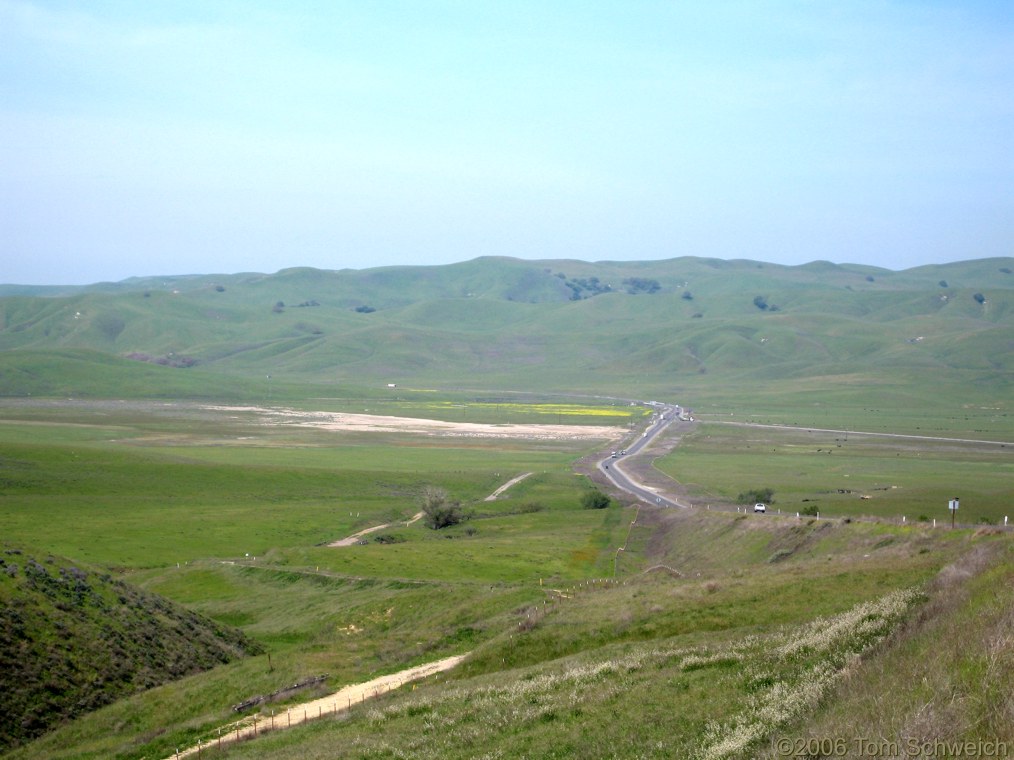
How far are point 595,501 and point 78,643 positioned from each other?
55.2 meters

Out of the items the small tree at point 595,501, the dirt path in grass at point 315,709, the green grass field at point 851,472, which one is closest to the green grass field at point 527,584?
the dirt path in grass at point 315,709

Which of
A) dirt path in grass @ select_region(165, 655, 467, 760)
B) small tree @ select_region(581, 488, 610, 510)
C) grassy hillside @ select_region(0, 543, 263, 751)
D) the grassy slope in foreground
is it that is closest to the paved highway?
small tree @ select_region(581, 488, 610, 510)

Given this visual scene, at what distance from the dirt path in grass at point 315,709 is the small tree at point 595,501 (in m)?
52.5

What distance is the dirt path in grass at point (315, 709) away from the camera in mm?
24234

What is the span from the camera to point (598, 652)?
2555cm

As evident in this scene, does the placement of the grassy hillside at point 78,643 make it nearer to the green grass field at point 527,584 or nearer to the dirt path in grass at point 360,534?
the green grass field at point 527,584

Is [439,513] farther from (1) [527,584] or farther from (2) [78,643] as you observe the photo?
(2) [78,643]

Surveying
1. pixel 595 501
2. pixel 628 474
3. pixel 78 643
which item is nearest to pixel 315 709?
pixel 78 643

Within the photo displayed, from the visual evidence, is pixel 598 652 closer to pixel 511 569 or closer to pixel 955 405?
pixel 511 569

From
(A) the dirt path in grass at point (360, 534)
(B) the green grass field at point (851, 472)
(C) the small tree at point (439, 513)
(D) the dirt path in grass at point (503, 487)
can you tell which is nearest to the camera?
(A) the dirt path in grass at point (360, 534)

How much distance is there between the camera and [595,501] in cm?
8156

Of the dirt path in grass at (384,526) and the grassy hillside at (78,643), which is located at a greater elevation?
the grassy hillside at (78,643)

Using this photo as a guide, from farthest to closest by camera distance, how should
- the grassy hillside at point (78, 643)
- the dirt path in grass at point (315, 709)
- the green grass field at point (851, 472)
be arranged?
the green grass field at point (851, 472), the grassy hillside at point (78, 643), the dirt path in grass at point (315, 709)

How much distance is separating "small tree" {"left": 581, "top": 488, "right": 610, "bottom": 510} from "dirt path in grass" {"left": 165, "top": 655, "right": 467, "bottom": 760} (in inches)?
2067
